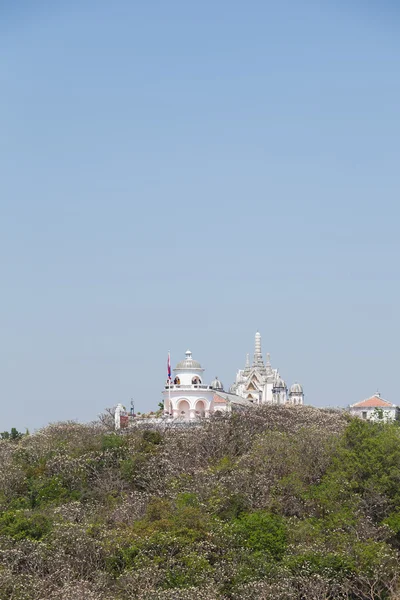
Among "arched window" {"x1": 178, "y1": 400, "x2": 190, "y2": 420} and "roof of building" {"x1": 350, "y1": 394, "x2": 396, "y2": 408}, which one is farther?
"roof of building" {"x1": 350, "y1": 394, "x2": 396, "y2": 408}

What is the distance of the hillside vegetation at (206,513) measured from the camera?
42375 mm

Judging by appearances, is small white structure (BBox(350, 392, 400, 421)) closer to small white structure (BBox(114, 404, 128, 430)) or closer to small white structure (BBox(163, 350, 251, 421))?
small white structure (BBox(163, 350, 251, 421))

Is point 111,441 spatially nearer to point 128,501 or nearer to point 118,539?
point 128,501

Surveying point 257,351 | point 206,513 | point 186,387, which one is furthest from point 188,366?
point 257,351

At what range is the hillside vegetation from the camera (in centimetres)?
4238

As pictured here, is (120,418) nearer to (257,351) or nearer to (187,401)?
(187,401)

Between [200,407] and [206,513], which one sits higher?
[200,407]

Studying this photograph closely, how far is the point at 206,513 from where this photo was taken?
48188 mm

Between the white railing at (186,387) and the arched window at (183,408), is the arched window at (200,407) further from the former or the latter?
the white railing at (186,387)

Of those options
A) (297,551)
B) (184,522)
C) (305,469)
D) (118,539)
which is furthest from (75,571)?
(305,469)

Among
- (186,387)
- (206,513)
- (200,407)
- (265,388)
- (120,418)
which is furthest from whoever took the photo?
(265,388)

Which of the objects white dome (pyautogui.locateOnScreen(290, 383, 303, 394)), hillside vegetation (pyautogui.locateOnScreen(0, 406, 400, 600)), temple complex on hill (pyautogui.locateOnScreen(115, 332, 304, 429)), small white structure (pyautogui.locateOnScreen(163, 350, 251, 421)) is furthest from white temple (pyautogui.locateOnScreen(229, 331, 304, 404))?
hillside vegetation (pyautogui.locateOnScreen(0, 406, 400, 600))

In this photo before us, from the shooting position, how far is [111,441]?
191ft

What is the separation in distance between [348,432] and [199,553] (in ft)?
43.7
